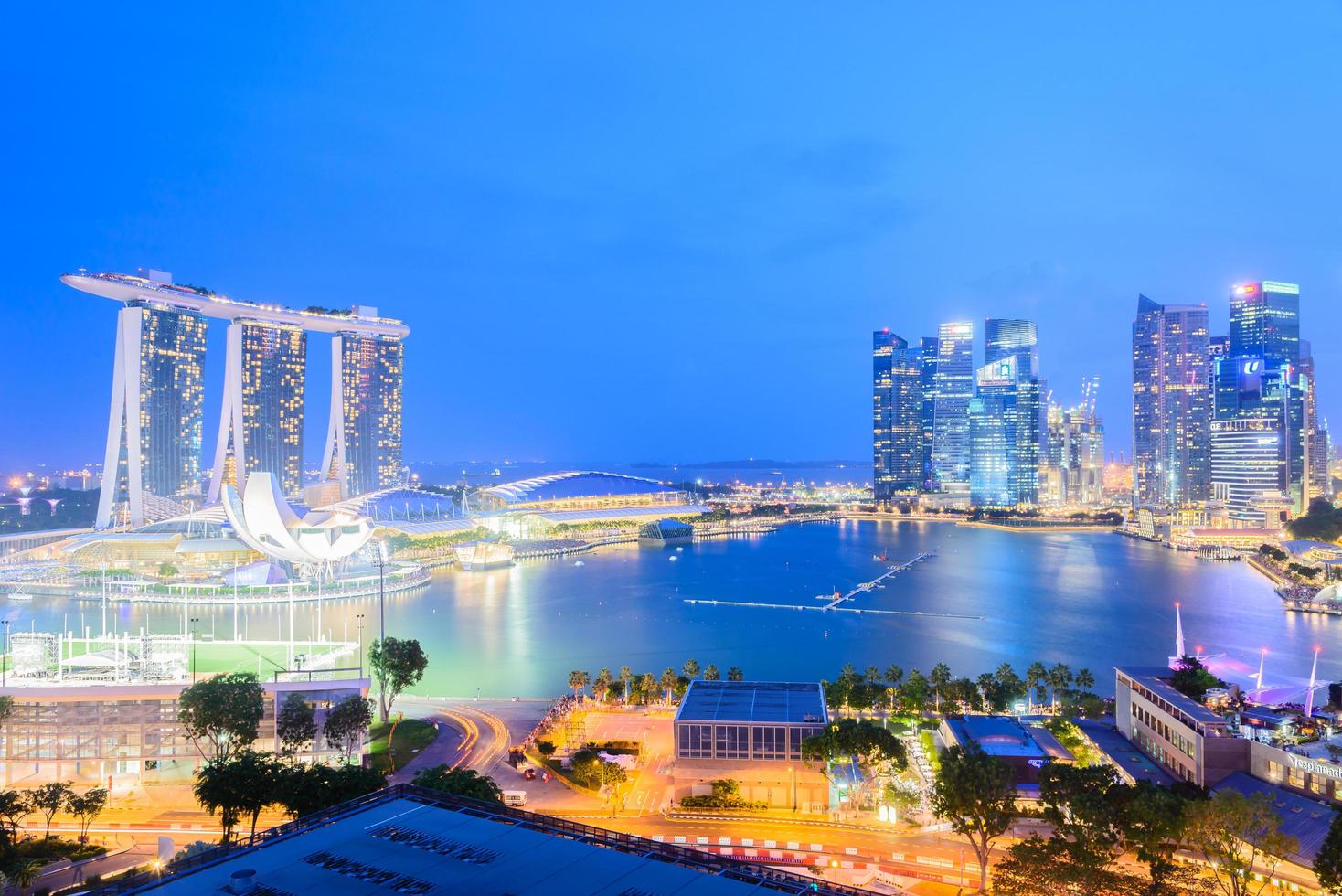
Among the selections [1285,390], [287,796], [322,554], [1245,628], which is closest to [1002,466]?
[1285,390]

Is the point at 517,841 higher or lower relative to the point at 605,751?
higher

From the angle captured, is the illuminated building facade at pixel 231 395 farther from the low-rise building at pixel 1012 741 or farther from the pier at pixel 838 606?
the low-rise building at pixel 1012 741

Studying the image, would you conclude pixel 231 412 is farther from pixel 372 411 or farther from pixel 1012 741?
pixel 372 411

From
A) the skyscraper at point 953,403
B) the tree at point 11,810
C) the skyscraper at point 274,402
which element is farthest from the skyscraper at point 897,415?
the tree at point 11,810

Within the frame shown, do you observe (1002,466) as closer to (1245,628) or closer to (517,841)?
(1245,628)

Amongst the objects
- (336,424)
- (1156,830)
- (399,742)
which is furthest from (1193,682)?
(336,424)
